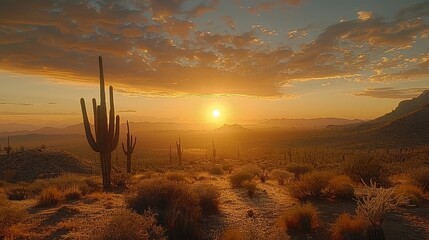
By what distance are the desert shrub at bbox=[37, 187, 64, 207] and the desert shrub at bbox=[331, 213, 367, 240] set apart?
1131cm

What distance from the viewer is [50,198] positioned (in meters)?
15.1

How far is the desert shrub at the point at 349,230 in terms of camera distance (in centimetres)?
956

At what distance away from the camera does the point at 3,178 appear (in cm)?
2902

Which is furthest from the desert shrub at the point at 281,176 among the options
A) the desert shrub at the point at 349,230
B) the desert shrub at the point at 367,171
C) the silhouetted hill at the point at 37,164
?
the silhouetted hill at the point at 37,164

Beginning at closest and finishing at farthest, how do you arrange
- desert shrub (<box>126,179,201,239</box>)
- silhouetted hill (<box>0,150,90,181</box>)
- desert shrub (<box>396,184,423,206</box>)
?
1. desert shrub (<box>126,179,201,239</box>)
2. desert shrub (<box>396,184,423,206</box>)
3. silhouetted hill (<box>0,150,90,181</box>)

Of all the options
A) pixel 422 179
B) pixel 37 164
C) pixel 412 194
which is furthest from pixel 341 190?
pixel 37 164

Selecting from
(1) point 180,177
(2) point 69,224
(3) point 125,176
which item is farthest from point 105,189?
(2) point 69,224

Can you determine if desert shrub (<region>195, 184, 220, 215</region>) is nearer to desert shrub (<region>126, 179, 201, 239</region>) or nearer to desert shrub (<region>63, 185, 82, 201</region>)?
desert shrub (<region>126, 179, 201, 239</region>)

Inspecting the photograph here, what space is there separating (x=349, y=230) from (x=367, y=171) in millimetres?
11087

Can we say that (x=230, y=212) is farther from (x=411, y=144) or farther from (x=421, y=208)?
(x=411, y=144)

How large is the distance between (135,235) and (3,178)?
26390 millimetres

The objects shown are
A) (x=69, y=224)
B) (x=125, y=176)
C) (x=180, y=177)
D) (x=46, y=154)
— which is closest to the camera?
(x=69, y=224)

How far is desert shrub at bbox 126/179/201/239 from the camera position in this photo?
32.7 ft

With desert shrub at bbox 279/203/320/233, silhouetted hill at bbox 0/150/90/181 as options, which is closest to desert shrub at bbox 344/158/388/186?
desert shrub at bbox 279/203/320/233
